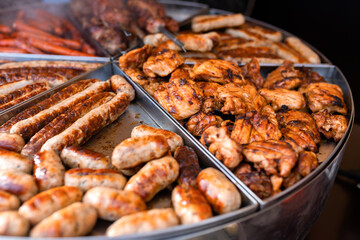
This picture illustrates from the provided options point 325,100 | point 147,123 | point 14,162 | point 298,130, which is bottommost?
point 147,123

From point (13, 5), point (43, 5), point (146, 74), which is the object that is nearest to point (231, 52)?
point (146, 74)

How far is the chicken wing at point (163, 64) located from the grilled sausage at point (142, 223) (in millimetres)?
1954

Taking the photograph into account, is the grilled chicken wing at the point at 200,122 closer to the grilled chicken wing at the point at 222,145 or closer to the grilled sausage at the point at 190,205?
the grilled chicken wing at the point at 222,145

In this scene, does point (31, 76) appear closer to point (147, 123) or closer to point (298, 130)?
point (147, 123)

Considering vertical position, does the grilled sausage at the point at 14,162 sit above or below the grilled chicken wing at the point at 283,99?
below

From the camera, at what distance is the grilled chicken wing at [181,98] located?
2916 mm

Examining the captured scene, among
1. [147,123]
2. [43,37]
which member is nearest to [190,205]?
[147,123]

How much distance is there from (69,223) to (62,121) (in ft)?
4.38

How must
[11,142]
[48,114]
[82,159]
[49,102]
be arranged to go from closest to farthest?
[82,159], [11,142], [48,114], [49,102]

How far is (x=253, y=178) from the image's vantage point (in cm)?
229

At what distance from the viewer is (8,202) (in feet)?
6.24

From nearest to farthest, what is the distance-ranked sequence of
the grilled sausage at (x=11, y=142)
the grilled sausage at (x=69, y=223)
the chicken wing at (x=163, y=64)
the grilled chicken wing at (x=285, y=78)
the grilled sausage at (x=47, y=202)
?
1. the grilled sausage at (x=69, y=223)
2. the grilled sausage at (x=47, y=202)
3. the grilled sausage at (x=11, y=142)
4. the chicken wing at (x=163, y=64)
5. the grilled chicken wing at (x=285, y=78)

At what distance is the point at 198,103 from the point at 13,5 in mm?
5332

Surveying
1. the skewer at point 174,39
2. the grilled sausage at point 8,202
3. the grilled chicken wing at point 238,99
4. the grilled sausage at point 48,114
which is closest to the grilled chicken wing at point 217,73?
the grilled chicken wing at point 238,99
